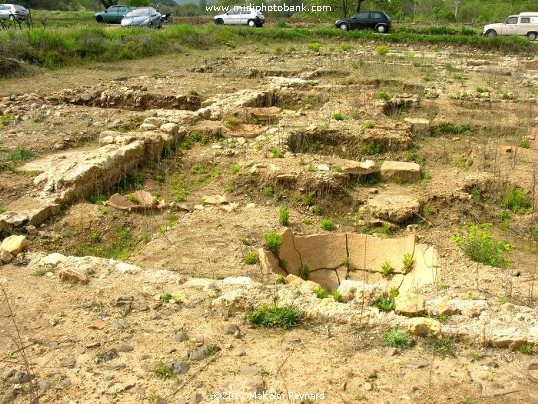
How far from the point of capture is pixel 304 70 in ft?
53.2

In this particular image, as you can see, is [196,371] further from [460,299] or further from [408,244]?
[408,244]

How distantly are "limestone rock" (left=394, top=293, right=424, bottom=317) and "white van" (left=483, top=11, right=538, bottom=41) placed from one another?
85.0 ft

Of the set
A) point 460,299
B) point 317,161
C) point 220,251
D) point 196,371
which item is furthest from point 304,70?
point 196,371

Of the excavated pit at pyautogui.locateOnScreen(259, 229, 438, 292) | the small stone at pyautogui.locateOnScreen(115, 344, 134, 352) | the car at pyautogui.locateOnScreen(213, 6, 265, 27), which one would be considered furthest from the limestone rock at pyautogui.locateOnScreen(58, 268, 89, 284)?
the car at pyautogui.locateOnScreen(213, 6, 265, 27)

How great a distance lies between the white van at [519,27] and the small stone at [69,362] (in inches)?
1084

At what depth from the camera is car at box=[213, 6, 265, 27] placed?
29.8 meters

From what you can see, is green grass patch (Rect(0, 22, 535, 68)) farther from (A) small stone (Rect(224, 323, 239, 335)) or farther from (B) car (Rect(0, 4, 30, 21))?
(A) small stone (Rect(224, 323, 239, 335))

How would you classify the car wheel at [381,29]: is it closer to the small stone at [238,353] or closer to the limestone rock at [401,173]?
the limestone rock at [401,173]

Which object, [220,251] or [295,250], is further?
[295,250]

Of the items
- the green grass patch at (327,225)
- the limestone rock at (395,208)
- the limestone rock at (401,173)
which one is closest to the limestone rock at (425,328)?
the green grass patch at (327,225)

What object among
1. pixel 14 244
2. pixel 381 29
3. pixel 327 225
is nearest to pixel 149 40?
pixel 381 29

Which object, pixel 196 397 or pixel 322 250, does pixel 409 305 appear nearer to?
pixel 196 397

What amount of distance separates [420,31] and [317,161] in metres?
21.8

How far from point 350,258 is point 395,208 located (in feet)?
3.58
